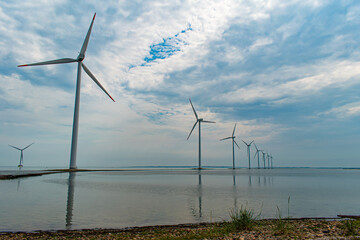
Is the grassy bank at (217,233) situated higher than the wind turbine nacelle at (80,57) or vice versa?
the wind turbine nacelle at (80,57)

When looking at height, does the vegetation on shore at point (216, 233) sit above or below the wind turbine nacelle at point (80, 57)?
below

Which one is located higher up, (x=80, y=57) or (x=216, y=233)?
(x=80, y=57)

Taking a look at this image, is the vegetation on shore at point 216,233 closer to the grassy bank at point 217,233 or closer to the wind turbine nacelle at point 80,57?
the grassy bank at point 217,233

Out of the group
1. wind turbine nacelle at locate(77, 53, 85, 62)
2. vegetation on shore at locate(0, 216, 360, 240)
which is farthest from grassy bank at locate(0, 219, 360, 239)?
wind turbine nacelle at locate(77, 53, 85, 62)

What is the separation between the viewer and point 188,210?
21109 mm

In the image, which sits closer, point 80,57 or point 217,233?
point 217,233

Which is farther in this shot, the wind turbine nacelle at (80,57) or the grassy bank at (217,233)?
the wind turbine nacelle at (80,57)

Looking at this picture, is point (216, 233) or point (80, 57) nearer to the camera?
point (216, 233)

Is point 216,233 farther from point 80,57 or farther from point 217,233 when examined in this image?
point 80,57

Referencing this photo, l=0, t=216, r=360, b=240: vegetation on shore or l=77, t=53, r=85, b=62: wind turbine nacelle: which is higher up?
l=77, t=53, r=85, b=62: wind turbine nacelle

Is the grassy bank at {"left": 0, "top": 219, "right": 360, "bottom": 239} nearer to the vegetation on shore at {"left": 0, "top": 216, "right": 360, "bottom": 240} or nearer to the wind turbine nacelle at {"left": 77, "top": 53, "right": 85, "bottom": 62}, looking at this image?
the vegetation on shore at {"left": 0, "top": 216, "right": 360, "bottom": 240}

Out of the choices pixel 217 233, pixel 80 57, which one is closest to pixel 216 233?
pixel 217 233

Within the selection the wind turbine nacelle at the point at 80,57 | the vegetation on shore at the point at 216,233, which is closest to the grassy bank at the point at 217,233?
the vegetation on shore at the point at 216,233

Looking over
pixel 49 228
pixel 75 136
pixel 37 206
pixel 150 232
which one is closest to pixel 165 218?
pixel 150 232
